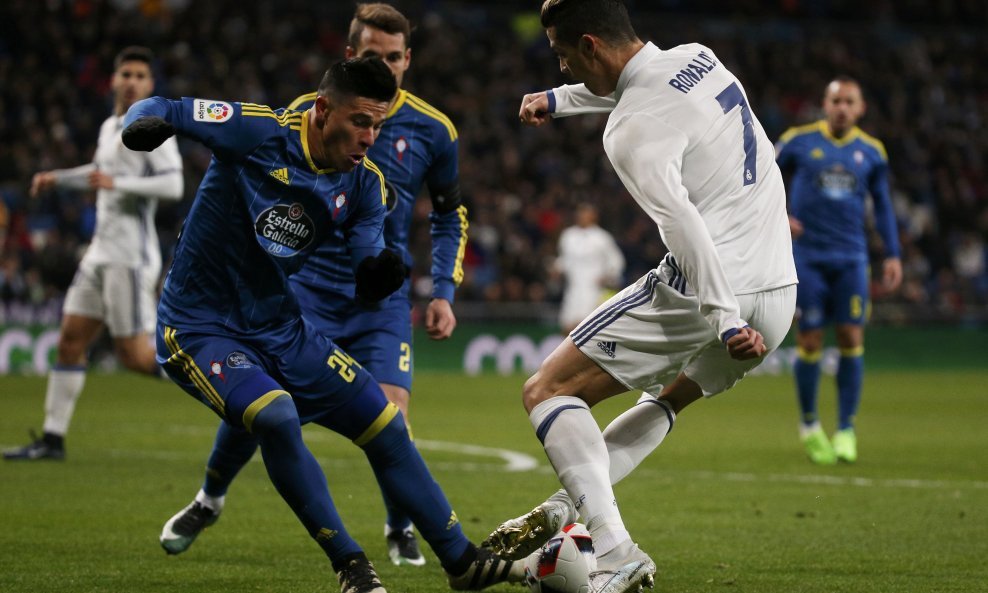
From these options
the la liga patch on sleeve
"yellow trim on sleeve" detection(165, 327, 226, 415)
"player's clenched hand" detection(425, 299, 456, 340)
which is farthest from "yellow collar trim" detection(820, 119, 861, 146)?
"yellow trim on sleeve" detection(165, 327, 226, 415)

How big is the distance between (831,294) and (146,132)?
23.1 ft

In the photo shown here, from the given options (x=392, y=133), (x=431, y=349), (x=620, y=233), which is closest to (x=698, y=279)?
(x=392, y=133)

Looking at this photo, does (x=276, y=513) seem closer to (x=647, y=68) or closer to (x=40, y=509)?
(x=40, y=509)

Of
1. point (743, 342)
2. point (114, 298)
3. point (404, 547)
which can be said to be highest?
point (743, 342)

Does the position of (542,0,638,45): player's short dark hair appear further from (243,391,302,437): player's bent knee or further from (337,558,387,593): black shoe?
(337,558,387,593): black shoe

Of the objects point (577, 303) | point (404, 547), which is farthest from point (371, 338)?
point (577, 303)

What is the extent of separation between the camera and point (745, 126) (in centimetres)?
470

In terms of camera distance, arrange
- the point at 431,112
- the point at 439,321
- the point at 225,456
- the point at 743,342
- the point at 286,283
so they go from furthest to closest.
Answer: the point at 431,112 → the point at 439,321 → the point at 225,456 → the point at 286,283 → the point at 743,342

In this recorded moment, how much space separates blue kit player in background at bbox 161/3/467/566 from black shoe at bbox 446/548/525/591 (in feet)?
3.08

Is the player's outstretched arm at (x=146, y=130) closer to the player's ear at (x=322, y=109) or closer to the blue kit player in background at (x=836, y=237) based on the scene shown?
the player's ear at (x=322, y=109)

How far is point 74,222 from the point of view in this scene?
Answer: 20.2 metres

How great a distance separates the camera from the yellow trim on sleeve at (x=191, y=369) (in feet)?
15.3

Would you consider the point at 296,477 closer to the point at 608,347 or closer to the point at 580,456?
the point at 580,456

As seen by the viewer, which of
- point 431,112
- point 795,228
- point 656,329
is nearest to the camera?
point 656,329
